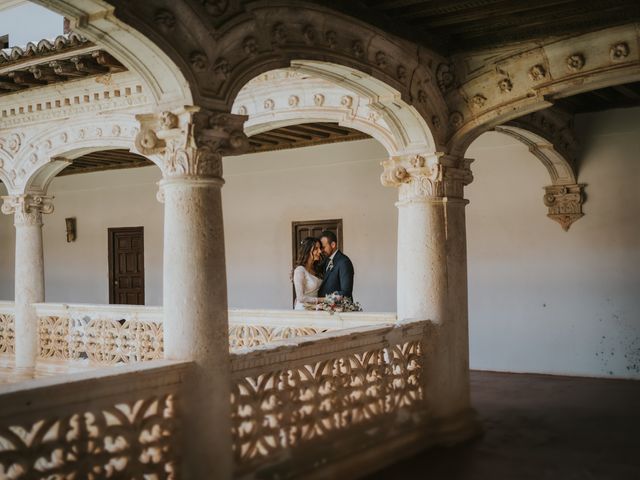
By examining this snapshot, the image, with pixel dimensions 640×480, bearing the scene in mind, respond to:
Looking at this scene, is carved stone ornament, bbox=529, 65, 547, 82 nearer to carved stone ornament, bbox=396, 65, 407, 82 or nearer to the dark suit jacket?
carved stone ornament, bbox=396, 65, 407, 82

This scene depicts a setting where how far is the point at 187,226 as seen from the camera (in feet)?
13.2

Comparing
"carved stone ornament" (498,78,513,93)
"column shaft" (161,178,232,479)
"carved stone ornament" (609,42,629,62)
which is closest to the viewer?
"column shaft" (161,178,232,479)

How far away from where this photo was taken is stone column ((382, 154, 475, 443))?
19.2 ft

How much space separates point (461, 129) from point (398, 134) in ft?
1.82

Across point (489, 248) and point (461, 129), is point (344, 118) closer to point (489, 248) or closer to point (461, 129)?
point (461, 129)

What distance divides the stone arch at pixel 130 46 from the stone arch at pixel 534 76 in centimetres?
283

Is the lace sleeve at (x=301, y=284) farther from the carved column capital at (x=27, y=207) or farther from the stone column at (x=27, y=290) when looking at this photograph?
the carved column capital at (x=27, y=207)

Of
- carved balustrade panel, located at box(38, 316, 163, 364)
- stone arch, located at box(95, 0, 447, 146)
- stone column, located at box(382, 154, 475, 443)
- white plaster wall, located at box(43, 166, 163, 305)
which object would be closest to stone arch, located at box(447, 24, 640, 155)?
stone column, located at box(382, 154, 475, 443)

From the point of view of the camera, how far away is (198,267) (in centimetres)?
400

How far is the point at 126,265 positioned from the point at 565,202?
25.3 feet

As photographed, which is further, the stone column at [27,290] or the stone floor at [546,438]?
the stone column at [27,290]

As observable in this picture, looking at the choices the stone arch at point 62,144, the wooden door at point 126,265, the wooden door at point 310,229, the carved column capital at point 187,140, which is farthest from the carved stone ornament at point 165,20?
the wooden door at point 126,265

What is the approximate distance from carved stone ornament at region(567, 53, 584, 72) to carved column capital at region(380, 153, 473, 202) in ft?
3.91

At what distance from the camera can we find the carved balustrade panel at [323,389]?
13.8 ft
